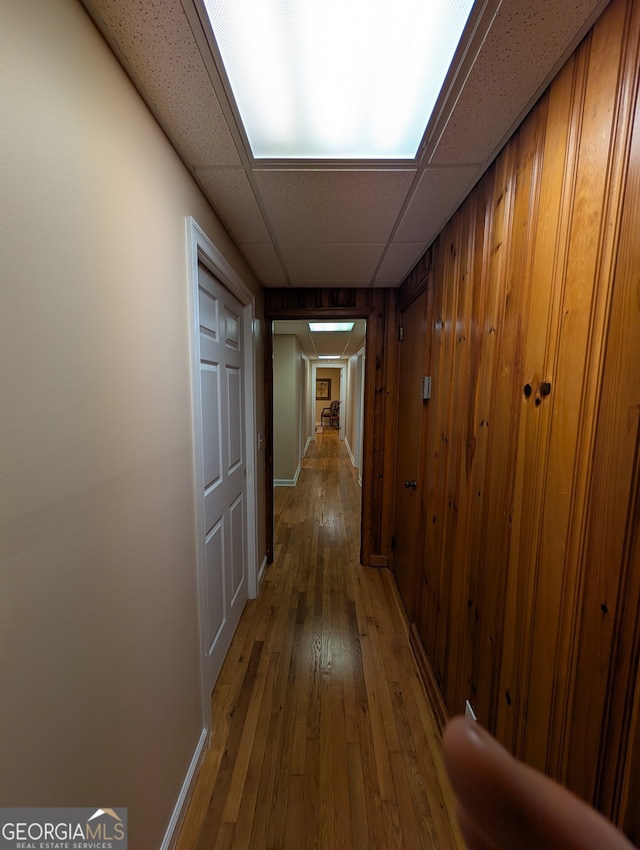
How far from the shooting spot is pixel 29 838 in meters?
0.58

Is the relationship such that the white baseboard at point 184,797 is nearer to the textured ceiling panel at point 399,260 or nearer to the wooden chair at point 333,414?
the textured ceiling panel at point 399,260

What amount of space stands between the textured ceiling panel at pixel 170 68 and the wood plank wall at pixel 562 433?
2.90ft

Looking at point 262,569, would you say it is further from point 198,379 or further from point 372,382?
point 198,379

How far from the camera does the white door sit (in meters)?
1.55

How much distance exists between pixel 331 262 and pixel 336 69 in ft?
3.90

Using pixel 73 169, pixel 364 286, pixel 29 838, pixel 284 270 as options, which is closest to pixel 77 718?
pixel 29 838

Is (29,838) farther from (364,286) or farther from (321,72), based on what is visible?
(364,286)

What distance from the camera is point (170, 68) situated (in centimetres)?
79

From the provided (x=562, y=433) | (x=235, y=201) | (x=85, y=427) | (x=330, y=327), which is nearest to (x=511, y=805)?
(x=562, y=433)

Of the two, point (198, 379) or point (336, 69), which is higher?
point (336, 69)

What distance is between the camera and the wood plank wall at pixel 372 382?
2.58 m

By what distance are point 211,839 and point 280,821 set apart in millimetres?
232

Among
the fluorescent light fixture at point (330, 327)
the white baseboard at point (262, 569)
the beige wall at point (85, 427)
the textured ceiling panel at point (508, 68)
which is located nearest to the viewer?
the beige wall at point (85, 427)

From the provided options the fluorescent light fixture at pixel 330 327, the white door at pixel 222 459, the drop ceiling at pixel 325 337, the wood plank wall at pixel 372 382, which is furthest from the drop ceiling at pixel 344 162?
the fluorescent light fixture at pixel 330 327
